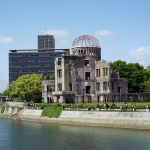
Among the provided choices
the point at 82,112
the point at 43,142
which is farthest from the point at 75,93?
the point at 43,142

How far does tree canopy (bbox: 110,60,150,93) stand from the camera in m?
112

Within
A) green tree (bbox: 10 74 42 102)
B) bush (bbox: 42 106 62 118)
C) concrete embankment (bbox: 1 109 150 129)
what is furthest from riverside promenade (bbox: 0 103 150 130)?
green tree (bbox: 10 74 42 102)

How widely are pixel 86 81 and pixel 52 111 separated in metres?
20.9

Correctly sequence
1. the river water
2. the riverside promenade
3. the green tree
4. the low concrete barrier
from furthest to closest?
1. the green tree
2. the low concrete barrier
3. the riverside promenade
4. the river water

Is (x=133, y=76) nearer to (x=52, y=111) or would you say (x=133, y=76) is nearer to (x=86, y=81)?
(x=86, y=81)

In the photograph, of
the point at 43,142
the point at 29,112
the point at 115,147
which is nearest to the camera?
the point at 115,147

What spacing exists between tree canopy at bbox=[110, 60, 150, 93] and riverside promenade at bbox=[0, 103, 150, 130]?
34.9 m

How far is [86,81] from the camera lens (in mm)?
101688

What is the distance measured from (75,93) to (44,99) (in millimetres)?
15694

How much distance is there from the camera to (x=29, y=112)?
Result: 93.2 meters

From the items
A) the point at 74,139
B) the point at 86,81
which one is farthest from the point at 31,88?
the point at 74,139

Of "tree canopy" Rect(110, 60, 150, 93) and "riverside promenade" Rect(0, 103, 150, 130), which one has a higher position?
"tree canopy" Rect(110, 60, 150, 93)

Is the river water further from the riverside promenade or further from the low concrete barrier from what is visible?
the low concrete barrier

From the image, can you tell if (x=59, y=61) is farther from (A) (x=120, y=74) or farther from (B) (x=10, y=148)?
(B) (x=10, y=148)
